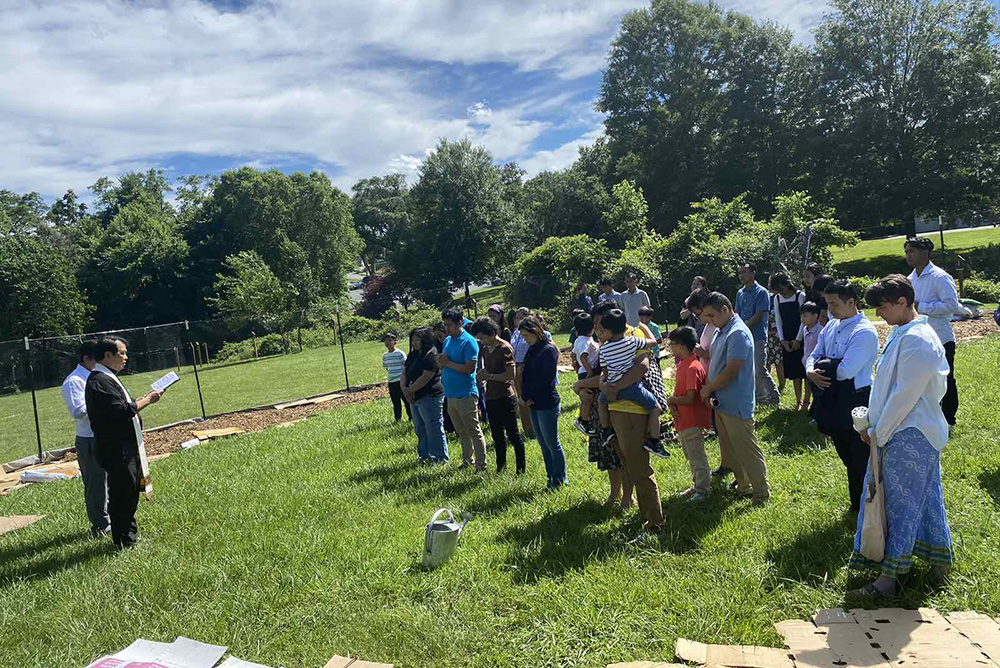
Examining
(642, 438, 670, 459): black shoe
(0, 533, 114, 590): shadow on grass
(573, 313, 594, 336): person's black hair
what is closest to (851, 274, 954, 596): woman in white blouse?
(642, 438, 670, 459): black shoe

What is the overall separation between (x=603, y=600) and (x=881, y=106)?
33350 millimetres

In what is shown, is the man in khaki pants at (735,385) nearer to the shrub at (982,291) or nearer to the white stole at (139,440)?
the white stole at (139,440)

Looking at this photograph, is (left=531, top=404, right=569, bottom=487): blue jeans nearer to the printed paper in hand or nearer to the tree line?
the printed paper in hand

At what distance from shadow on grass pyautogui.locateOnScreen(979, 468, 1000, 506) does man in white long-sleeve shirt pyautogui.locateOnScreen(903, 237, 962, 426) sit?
2.39ft

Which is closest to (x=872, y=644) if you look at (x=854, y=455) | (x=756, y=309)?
(x=854, y=455)

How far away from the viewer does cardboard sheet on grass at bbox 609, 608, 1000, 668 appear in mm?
3045

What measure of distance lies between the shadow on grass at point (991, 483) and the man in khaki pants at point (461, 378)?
4564mm

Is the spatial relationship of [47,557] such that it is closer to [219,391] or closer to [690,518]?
[690,518]

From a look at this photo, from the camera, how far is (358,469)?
25.5 ft

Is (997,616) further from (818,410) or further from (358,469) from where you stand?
(358,469)

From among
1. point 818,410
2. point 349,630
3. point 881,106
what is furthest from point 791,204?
point 349,630

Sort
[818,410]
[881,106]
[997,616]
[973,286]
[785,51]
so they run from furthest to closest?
[785,51], [881,106], [973,286], [818,410], [997,616]

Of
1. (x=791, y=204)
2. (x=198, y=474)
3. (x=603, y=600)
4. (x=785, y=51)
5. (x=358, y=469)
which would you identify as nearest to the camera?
(x=603, y=600)

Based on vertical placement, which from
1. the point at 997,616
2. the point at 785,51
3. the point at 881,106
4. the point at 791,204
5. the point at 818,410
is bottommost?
the point at 997,616
